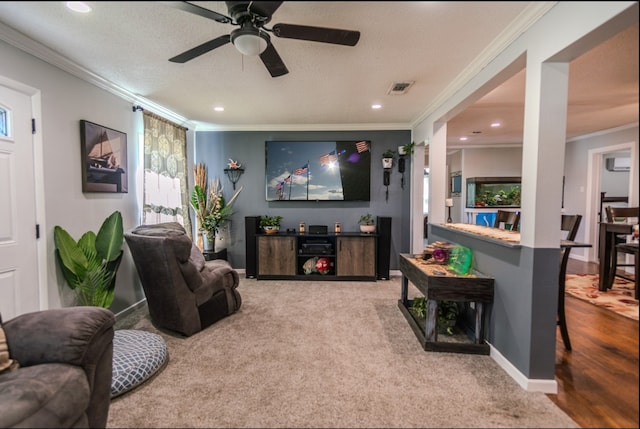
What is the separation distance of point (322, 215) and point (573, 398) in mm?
3783

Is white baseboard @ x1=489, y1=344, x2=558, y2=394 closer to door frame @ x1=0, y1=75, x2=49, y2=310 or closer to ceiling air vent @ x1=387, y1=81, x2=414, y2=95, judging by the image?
ceiling air vent @ x1=387, y1=81, x2=414, y2=95

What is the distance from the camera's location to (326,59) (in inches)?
95.3

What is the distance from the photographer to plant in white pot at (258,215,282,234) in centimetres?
454

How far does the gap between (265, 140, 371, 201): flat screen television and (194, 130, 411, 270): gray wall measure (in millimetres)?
118

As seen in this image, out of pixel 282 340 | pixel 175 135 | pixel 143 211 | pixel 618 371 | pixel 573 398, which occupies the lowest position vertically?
pixel 282 340

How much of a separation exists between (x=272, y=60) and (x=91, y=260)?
2.19 meters

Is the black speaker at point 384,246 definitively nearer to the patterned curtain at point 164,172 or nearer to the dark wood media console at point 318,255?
the dark wood media console at point 318,255

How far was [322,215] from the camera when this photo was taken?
4.86m

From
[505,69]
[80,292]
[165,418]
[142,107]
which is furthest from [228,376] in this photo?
[142,107]

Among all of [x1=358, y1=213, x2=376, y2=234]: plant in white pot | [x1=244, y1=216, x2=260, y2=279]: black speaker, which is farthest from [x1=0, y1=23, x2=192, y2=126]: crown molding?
[x1=358, y1=213, x2=376, y2=234]: plant in white pot

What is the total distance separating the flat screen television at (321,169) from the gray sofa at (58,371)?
3452 millimetres

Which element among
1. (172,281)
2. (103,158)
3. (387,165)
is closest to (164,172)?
(103,158)

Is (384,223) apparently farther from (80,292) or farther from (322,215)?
(80,292)

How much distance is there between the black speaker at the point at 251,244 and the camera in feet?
14.9
